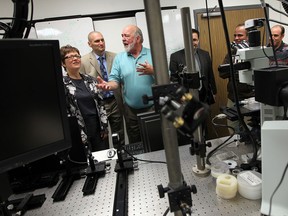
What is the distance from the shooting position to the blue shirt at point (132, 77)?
8.39 ft

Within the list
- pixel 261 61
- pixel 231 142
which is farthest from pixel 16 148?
pixel 231 142

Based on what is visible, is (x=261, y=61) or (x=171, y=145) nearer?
(x=171, y=145)

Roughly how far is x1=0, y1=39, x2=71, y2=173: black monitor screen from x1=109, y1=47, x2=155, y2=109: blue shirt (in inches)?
69.8

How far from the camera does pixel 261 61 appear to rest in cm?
82

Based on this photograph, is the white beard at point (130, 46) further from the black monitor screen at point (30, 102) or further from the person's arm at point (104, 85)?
the black monitor screen at point (30, 102)

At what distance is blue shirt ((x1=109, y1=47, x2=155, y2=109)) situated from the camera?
2.56 m

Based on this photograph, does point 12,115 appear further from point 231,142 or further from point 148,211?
point 231,142

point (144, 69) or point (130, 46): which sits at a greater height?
point (130, 46)

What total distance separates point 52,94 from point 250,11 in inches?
149

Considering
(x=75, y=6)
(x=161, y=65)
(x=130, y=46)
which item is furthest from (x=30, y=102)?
(x=75, y=6)

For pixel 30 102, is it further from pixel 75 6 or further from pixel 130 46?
pixel 75 6

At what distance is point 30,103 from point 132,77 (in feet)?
6.19

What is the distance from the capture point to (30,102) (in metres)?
0.73

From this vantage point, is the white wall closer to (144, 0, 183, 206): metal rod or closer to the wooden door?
the wooden door
